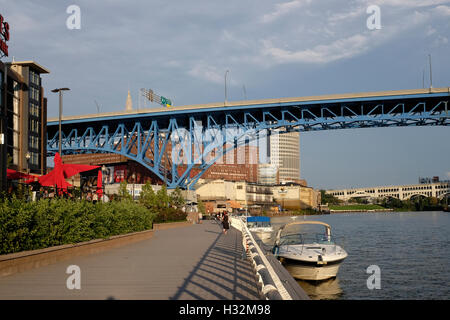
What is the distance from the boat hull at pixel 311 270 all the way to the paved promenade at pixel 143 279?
3.67 meters

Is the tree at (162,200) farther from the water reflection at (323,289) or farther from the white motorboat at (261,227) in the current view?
the water reflection at (323,289)

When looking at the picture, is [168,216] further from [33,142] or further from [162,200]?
[33,142]

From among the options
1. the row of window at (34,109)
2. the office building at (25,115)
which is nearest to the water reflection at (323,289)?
the office building at (25,115)

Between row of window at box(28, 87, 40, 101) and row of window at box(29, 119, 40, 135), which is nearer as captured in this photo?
row of window at box(28, 87, 40, 101)

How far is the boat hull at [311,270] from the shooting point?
20.7 m

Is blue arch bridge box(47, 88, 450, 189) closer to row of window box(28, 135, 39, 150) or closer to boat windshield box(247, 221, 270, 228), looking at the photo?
row of window box(28, 135, 39, 150)

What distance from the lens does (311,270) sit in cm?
2075

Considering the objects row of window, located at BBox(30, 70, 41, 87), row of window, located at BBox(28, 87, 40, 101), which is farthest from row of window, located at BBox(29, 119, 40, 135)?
row of window, located at BBox(30, 70, 41, 87)

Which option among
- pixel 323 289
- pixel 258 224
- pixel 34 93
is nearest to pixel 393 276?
pixel 323 289

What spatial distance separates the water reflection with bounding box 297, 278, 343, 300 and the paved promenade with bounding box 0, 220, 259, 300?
144 inches

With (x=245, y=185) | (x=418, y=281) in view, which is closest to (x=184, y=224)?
(x=418, y=281)

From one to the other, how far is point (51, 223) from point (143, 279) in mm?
5401

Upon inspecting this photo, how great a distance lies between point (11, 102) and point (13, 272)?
52.4m

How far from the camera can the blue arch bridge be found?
59.0 meters
